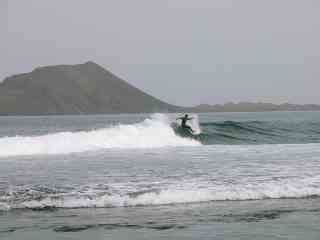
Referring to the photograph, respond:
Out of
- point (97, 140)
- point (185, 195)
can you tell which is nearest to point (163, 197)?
point (185, 195)

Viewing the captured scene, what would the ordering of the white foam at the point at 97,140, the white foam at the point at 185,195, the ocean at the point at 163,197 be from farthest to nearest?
the white foam at the point at 97,140
the white foam at the point at 185,195
the ocean at the point at 163,197

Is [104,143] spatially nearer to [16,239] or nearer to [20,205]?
[20,205]

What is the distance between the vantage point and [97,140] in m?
30.4

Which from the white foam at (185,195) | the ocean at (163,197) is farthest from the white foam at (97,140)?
the white foam at (185,195)

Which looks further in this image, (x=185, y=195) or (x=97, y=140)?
(x=97, y=140)

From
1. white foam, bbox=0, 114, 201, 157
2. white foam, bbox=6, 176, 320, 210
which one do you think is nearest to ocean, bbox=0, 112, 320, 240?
white foam, bbox=6, 176, 320, 210

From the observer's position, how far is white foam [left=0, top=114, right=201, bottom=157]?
27406mm

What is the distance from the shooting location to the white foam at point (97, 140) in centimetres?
2741

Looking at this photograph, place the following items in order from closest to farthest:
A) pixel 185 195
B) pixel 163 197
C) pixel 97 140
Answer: pixel 163 197 < pixel 185 195 < pixel 97 140

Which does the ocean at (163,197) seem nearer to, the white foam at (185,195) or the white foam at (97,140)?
the white foam at (185,195)

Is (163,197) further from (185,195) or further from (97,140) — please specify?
(97,140)

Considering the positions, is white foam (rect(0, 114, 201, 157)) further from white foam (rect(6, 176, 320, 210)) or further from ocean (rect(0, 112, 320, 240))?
white foam (rect(6, 176, 320, 210))

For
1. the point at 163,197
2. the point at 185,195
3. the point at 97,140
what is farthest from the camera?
the point at 97,140

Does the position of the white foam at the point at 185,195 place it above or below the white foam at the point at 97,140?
below
